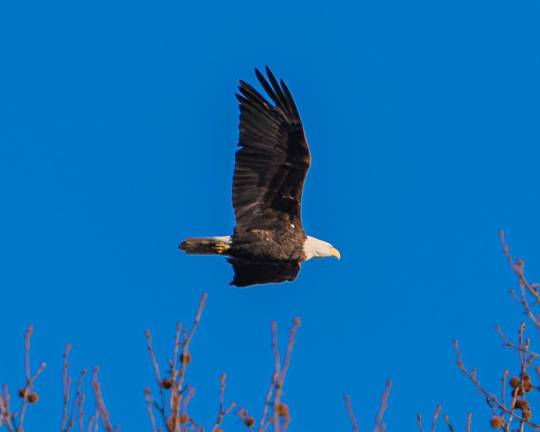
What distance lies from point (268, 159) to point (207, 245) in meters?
1.16

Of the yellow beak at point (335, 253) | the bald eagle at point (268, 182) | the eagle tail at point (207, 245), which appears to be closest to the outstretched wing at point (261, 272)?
the bald eagle at point (268, 182)

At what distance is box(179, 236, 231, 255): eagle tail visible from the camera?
10.8 meters

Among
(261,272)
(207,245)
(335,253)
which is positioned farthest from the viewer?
(335,253)

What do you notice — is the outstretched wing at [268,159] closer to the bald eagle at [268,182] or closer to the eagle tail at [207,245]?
the bald eagle at [268,182]

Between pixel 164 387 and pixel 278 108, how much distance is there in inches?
248

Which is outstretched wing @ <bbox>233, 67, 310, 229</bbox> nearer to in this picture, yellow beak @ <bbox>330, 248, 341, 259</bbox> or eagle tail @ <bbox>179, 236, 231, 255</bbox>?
eagle tail @ <bbox>179, 236, 231, 255</bbox>

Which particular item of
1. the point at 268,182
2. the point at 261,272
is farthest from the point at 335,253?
the point at 268,182

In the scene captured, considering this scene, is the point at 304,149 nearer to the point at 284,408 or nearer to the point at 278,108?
the point at 278,108

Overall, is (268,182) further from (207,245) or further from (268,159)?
(207,245)

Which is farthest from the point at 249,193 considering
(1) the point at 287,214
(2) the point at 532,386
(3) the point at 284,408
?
(3) the point at 284,408

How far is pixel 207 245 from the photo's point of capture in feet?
35.7

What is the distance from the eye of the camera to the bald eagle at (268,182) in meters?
11.1

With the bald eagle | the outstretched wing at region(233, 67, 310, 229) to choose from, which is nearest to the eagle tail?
the bald eagle

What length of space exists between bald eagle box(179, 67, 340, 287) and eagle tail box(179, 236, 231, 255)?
13 millimetres
